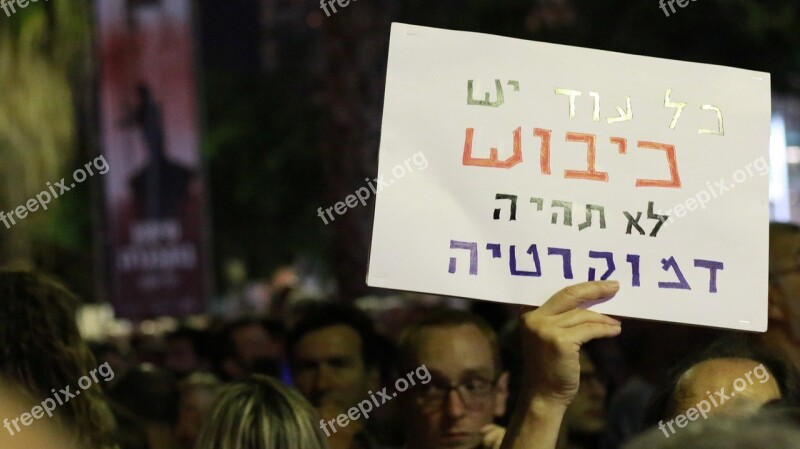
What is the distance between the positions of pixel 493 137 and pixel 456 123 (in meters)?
0.10

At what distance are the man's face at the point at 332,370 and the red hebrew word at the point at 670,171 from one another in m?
1.76

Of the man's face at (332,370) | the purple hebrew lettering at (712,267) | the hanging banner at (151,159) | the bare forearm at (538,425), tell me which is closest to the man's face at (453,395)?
the man's face at (332,370)

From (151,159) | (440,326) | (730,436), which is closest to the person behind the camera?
(730,436)

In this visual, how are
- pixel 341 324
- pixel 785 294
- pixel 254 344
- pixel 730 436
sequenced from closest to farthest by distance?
pixel 730 436
pixel 785 294
pixel 341 324
pixel 254 344

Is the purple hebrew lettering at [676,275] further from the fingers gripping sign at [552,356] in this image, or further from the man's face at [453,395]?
the man's face at [453,395]

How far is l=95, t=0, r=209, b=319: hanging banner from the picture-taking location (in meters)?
9.60

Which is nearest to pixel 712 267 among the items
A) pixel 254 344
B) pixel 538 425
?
pixel 538 425

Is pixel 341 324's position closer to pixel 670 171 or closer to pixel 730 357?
pixel 730 357

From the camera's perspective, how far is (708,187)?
3215 millimetres

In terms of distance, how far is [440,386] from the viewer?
399 cm

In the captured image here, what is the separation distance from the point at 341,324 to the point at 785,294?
1601mm

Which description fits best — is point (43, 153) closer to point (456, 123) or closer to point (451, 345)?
→ point (451, 345)

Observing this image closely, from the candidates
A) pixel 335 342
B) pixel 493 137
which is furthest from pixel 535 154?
pixel 335 342

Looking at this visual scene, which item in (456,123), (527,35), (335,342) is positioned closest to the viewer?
(456,123)
